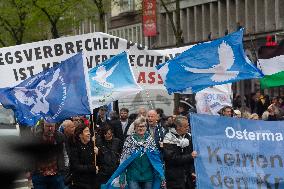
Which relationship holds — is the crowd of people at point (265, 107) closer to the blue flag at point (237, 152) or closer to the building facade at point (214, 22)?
the blue flag at point (237, 152)

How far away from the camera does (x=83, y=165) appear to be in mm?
11820

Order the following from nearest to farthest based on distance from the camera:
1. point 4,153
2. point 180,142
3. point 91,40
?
1. point 4,153
2. point 180,142
3. point 91,40

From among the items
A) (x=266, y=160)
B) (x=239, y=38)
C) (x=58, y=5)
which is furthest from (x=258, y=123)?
(x=58, y=5)

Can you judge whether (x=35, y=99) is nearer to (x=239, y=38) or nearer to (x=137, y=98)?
(x=239, y=38)

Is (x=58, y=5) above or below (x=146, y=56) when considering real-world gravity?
above

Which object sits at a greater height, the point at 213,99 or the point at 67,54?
the point at 67,54

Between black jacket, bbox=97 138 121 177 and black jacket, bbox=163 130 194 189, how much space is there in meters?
0.87

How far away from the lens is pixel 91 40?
15.9 m

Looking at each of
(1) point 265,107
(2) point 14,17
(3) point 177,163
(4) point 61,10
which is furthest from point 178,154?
(2) point 14,17

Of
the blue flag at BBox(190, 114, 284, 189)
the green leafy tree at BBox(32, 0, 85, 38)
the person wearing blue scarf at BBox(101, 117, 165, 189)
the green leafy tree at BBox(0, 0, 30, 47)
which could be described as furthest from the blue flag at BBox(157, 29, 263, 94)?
the green leafy tree at BBox(0, 0, 30, 47)

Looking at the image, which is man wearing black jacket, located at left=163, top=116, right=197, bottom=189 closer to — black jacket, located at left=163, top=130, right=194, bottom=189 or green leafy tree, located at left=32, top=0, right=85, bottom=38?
black jacket, located at left=163, top=130, right=194, bottom=189

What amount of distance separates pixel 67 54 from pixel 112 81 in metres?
2.20

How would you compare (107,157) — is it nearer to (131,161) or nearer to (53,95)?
(131,161)

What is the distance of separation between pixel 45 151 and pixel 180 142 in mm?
1847
